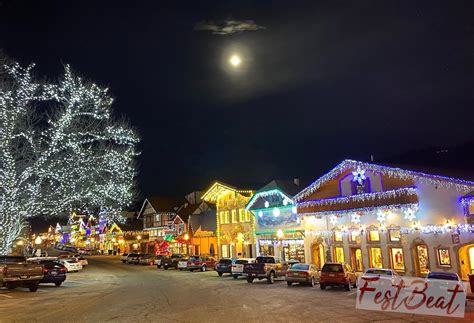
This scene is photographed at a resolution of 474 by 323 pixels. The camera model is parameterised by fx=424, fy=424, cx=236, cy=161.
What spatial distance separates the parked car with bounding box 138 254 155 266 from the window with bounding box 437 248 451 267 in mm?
33521

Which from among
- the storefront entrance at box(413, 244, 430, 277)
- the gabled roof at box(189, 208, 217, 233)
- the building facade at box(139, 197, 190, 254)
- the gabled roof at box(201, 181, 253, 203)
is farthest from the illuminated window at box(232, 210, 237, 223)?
the storefront entrance at box(413, 244, 430, 277)

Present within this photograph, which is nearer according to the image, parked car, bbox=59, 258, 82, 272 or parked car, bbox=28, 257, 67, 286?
parked car, bbox=28, 257, 67, 286

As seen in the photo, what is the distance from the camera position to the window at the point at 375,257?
31188 mm

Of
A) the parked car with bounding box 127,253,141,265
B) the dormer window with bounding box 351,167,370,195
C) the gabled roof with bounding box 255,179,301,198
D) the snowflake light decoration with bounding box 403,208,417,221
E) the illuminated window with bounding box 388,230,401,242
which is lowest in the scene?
the parked car with bounding box 127,253,141,265

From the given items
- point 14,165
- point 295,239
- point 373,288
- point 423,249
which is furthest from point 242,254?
point 14,165

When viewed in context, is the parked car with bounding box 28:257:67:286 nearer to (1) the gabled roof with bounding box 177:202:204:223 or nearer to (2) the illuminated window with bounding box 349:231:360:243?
(2) the illuminated window with bounding box 349:231:360:243

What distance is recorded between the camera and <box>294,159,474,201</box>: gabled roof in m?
26.3

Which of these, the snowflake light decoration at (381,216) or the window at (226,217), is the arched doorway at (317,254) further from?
the window at (226,217)

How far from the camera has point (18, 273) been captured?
21.9 metres

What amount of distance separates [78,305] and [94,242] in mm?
98654

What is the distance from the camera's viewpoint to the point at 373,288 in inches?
848

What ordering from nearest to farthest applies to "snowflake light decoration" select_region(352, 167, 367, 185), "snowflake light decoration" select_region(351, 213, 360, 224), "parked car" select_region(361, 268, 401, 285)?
"parked car" select_region(361, 268, 401, 285) → "snowflake light decoration" select_region(352, 167, 367, 185) → "snowflake light decoration" select_region(351, 213, 360, 224)

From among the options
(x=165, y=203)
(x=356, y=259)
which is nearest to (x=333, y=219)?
(x=356, y=259)

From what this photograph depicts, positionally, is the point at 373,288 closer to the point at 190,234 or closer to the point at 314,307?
the point at 314,307
